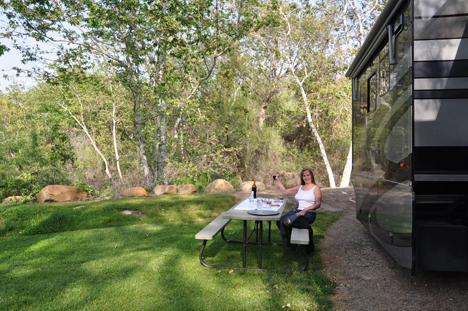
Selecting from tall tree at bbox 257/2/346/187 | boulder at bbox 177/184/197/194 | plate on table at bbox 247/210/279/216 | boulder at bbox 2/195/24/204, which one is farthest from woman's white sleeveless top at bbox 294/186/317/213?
tall tree at bbox 257/2/346/187

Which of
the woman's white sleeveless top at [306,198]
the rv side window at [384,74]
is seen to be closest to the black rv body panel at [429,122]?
the rv side window at [384,74]

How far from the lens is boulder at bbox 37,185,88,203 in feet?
31.8

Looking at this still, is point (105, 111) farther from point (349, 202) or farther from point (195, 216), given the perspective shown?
point (349, 202)

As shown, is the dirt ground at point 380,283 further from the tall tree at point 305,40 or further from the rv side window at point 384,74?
the tall tree at point 305,40

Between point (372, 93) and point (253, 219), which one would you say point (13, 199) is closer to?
point (253, 219)

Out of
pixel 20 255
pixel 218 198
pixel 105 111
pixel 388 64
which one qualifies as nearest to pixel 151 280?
pixel 20 255

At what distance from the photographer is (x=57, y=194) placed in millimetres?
9727

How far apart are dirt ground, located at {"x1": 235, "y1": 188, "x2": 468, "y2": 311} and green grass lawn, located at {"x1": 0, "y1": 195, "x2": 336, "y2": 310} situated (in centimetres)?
24

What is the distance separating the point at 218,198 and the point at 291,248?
458cm

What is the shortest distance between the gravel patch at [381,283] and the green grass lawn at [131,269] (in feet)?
0.76

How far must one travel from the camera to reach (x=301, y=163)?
16.9 meters

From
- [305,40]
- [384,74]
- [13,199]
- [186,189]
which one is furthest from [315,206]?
[305,40]

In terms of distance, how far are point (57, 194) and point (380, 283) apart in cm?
931

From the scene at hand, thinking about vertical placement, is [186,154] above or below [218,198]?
above
